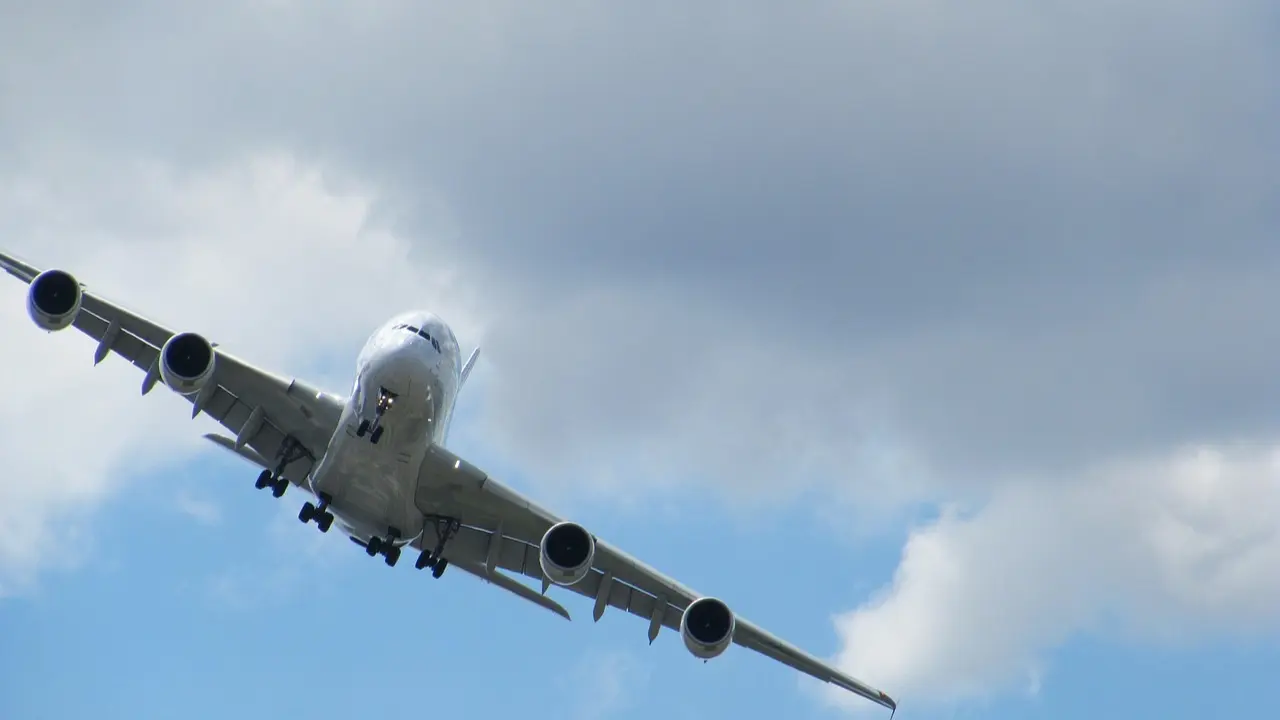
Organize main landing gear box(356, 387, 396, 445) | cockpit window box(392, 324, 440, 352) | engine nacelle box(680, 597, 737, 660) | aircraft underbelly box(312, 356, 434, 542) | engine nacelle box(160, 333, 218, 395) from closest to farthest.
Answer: main landing gear box(356, 387, 396, 445), aircraft underbelly box(312, 356, 434, 542), cockpit window box(392, 324, 440, 352), engine nacelle box(160, 333, 218, 395), engine nacelle box(680, 597, 737, 660)

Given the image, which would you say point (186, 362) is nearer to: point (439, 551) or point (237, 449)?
point (237, 449)

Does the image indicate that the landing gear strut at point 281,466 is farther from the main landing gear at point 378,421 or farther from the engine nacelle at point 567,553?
the engine nacelle at point 567,553

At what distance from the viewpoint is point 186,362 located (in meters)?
40.0

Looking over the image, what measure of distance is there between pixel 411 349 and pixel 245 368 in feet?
19.2

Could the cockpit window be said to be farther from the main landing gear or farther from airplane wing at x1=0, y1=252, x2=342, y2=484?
airplane wing at x1=0, y1=252, x2=342, y2=484

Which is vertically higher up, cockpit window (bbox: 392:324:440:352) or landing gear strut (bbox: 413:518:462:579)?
cockpit window (bbox: 392:324:440:352)

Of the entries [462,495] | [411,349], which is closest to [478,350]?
[462,495]

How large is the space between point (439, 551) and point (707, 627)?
24.3 ft

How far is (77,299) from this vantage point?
4016 cm

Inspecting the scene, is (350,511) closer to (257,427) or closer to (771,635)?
(257,427)

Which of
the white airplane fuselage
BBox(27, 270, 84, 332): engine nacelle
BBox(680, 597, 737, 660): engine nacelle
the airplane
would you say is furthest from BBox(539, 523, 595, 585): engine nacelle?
BBox(27, 270, 84, 332): engine nacelle

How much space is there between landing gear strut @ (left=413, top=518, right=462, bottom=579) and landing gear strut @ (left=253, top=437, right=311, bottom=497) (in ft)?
13.0

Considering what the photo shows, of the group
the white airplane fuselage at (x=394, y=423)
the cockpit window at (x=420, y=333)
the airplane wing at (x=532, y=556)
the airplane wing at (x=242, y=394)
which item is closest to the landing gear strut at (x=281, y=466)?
the airplane wing at (x=242, y=394)

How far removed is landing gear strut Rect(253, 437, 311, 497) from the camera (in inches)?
1695
